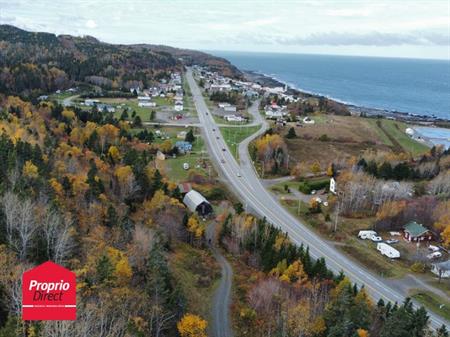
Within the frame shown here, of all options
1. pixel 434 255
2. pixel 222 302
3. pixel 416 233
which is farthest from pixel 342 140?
pixel 222 302

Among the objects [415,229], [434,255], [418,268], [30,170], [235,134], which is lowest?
[418,268]

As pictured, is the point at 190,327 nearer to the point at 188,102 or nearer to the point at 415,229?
the point at 415,229

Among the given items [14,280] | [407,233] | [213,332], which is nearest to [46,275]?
[14,280]

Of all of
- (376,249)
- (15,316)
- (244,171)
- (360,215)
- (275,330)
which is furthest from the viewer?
(244,171)

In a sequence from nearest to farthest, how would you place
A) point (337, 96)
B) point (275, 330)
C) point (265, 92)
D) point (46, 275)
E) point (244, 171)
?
point (46, 275), point (275, 330), point (244, 171), point (265, 92), point (337, 96)

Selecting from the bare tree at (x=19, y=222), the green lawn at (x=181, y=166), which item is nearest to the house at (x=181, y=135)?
the green lawn at (x=181, y=166)

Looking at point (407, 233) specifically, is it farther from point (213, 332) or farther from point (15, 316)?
point (15, 316)
